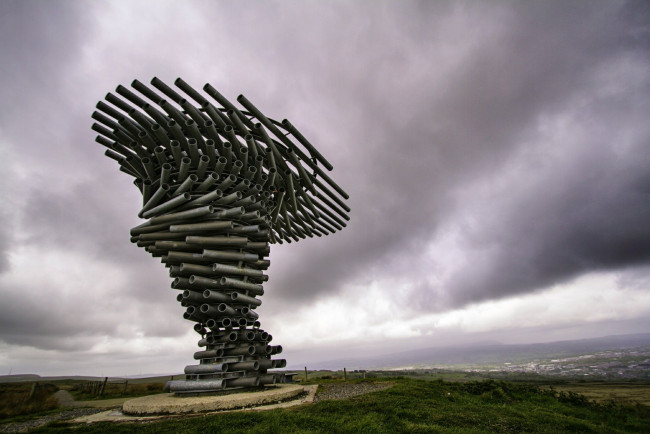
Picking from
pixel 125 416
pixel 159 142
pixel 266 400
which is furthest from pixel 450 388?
pixel 159 142

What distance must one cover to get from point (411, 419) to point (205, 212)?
996cm

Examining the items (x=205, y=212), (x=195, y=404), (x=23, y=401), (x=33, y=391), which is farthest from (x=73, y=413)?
(x=205, y=212)

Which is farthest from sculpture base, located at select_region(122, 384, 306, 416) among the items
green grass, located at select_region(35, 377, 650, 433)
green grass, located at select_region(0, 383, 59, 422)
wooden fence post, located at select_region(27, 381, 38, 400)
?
wooden fence post, located at select_region(27, 381, 38, 400)

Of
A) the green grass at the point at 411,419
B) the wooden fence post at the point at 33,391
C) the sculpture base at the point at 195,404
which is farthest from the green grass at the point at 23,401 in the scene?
the green grass at the point at 411,419

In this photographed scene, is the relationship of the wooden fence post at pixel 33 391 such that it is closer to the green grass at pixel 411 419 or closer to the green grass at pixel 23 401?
the green grass at pixel 23 401

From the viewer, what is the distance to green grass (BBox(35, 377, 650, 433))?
6801 mm

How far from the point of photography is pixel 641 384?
26.4 ft

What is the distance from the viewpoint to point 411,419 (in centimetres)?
773

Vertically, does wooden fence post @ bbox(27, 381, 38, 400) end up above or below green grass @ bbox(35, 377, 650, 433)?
above

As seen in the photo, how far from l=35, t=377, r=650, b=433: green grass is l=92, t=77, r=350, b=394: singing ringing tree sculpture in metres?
4.27

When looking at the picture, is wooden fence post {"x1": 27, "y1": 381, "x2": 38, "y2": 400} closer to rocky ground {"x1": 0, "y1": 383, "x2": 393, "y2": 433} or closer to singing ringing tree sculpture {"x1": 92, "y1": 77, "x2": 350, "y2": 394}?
rocky ground {"x1": 0, "y1": 383, "x2": 393, "y2": 433}

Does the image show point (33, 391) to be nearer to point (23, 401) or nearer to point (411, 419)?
point (23, 401)

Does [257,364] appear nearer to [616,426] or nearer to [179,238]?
[179,238]

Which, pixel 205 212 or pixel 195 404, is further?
pixel 205 212
